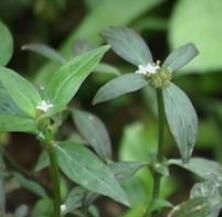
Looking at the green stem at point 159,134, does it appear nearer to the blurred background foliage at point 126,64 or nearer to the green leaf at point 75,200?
the green leaf at point 75,200

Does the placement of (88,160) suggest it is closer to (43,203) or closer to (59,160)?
(59,160)

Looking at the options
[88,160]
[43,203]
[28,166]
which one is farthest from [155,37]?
[88,160]

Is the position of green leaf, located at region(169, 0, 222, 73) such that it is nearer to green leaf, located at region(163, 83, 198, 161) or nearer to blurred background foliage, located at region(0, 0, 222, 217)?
blurred background foliage, located at region(0, 0, 222, 217)

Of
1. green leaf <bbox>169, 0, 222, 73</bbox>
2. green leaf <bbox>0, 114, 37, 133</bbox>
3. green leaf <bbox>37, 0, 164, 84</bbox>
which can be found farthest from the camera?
green leaf <bbox>37, 0, 164, 84</bbox>

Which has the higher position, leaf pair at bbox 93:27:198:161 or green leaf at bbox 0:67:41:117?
green leaf at bbox 0:67:41:117

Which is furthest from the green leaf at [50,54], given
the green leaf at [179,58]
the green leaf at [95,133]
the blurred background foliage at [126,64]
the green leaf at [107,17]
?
the green leaf at [107,17]

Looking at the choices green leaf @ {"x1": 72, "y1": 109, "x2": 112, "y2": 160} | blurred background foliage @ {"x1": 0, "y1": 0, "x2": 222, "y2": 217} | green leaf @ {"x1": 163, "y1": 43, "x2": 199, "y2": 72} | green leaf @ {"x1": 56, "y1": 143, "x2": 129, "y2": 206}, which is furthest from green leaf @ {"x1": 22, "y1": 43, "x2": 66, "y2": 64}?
blurred background foliage @ {"x1": 0, "y1": 0, "x2": 222, "y2": 217}
